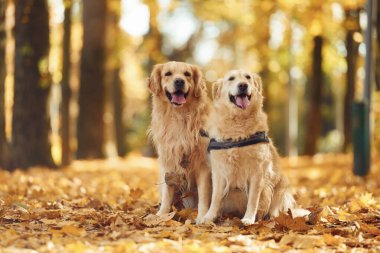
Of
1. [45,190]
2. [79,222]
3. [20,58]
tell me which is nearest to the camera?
[79,222]

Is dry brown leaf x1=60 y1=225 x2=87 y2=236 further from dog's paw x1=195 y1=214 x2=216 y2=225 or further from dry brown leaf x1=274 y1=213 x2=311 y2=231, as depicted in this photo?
dry brown leaf x1=274 y1=213 x2=311 y2=231

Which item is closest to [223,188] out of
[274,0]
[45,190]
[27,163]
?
[45,190]

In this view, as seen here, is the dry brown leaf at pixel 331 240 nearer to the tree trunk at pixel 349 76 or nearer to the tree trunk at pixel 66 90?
the tree trunk at pixel 66 90

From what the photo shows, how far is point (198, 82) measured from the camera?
6152 mm

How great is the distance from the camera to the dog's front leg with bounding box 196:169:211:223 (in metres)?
5.90

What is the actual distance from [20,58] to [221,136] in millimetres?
6957

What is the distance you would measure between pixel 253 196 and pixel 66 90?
33.0ft

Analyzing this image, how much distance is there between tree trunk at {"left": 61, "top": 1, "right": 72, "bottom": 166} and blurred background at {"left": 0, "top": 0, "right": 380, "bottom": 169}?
0.08 feet

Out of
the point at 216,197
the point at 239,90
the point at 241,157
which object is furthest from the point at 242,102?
the point at 216,197

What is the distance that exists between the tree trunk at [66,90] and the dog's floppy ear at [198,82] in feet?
28.4

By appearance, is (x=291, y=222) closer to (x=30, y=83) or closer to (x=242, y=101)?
(x=242, y=101)

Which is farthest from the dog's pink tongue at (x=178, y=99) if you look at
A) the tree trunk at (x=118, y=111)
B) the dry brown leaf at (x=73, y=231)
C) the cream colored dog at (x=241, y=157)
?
the tree trunk at (x=118, y=111)

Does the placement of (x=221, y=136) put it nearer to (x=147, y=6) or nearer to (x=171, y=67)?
(x=171, y=67)

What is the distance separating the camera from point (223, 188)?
19.0ft
